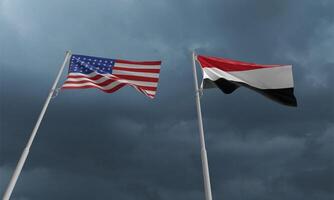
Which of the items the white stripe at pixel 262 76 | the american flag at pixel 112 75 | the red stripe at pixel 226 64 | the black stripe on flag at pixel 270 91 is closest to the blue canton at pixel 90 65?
the american flag at pixel 112 75

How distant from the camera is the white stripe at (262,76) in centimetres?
2138

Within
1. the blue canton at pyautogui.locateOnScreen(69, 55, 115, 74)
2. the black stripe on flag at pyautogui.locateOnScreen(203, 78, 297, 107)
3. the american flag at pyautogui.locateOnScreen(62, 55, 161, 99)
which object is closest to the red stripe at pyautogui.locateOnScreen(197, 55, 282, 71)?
the black stripe on flag at pyautogui.locateOnScreen(203, 78, 297, 107)

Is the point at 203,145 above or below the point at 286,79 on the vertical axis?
below

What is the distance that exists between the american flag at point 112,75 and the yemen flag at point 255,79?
3.03 meters

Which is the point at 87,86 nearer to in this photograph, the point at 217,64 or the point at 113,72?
the point at 113,72

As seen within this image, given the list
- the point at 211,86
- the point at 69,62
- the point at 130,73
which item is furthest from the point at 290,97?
the point at 69,62

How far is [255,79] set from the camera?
21734mm

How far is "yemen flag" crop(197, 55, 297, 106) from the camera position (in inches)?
836

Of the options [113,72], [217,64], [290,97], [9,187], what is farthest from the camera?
[113,72]

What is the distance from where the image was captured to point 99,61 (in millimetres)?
24703

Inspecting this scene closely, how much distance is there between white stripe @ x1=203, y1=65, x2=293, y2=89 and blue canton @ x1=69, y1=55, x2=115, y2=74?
597cm

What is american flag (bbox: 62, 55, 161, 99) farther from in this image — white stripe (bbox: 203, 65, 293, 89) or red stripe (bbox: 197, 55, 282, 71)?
white stripe (bbox: 203, 65, 293, 89)

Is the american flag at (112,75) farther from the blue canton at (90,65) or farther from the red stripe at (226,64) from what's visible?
the red stripe at (226,64)

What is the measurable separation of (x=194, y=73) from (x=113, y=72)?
4770 mm
